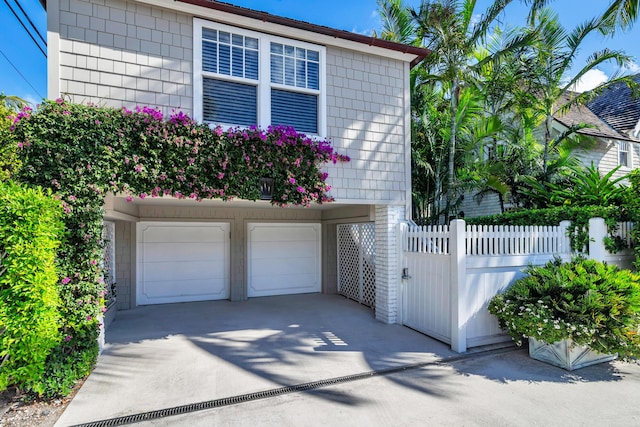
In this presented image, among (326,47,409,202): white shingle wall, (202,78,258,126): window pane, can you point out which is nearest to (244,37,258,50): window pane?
(202,78,258,126): window pane

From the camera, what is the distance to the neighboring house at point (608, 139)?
1164cm

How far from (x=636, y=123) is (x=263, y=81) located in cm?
1490

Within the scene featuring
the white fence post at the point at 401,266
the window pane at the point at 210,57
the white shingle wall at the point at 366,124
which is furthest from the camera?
the white fence post at the point at 401,266

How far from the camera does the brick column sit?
245 inches

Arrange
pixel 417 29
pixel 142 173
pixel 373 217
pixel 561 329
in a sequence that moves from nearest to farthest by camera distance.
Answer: pixel 561 329 < pixel 142 173 < pixel 373 217 < pixel 417 29

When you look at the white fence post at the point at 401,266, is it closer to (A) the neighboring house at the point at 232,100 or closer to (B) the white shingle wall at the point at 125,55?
(A) the neighboring house at the point at 232,100

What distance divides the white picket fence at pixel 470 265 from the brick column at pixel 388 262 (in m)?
0.33

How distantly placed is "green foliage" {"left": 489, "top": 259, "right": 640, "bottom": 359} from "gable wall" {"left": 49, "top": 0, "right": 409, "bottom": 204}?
2.66 meters

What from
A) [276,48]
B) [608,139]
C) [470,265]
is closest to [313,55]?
[276,48]

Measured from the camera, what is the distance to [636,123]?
1238cm

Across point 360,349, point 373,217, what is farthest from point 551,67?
point 360,349

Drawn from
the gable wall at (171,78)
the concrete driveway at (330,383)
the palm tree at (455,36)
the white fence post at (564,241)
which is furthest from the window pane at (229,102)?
the white fence post at (564,241)

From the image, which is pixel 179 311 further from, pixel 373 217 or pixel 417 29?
pixel 417 29

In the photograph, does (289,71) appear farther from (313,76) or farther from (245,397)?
(245,397)
